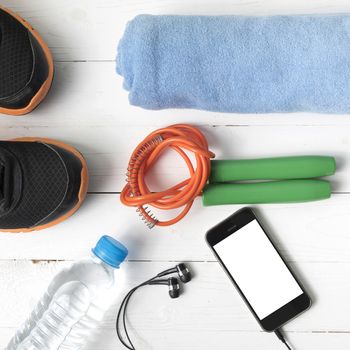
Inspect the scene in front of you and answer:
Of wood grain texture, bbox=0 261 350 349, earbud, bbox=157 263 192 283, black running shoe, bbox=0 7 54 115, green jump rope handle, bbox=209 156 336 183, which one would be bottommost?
wood grain texture, bbox=0 261 350 349

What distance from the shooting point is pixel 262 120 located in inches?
25.0

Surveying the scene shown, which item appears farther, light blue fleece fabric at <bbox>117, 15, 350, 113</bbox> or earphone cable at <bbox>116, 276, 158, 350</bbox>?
earphone cable at <bbox>116, 276, 158, 350</bbox>

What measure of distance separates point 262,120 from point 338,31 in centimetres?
15

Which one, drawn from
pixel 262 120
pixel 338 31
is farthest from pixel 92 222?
pixel 338 31

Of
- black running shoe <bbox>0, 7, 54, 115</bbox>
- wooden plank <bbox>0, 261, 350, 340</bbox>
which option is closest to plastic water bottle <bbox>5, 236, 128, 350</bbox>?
wooden plank <bbox>0, 261, 350, 340</bbox>

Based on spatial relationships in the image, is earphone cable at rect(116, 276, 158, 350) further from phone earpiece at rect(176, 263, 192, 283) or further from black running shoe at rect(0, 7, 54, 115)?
black running shoe at rect(0, 7, 54, 115)

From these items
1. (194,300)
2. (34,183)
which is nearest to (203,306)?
(194,300)

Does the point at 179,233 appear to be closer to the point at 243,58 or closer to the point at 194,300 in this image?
the point at 194,300

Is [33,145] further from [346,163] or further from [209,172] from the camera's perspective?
[346,163]

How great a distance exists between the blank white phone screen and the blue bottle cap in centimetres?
13

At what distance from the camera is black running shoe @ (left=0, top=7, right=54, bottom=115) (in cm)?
58

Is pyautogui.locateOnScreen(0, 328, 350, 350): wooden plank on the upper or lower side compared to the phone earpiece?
lower

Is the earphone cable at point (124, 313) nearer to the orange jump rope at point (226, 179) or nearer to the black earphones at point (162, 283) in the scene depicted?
the black earphones at point (162, 283)

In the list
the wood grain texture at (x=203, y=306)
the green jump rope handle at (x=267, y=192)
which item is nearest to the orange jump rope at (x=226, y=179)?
the green jump rope handle at (x=267, y=192)
